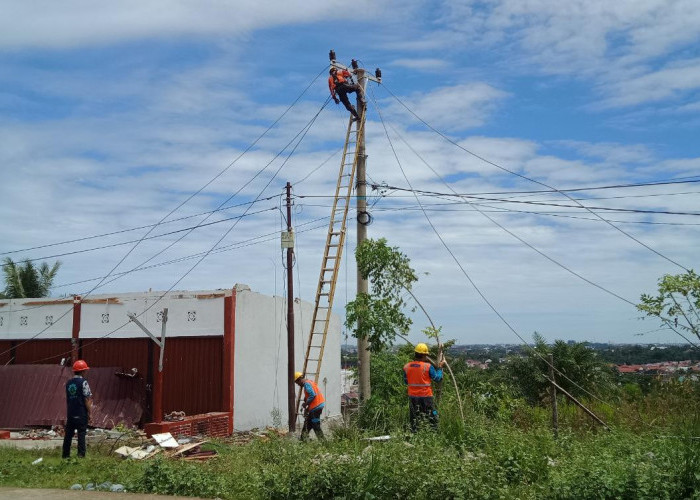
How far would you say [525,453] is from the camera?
8.25 meters

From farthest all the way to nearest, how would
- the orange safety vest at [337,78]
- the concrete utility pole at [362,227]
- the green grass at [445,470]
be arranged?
the orange safety vest at [337,78] → the concrete utility pole at [362,227] → the green grass at [445,470]

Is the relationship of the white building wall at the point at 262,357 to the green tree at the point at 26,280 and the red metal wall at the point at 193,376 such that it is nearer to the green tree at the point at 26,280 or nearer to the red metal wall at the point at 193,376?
the red metal wall at the point at 193,376

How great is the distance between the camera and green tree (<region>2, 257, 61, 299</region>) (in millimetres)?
30625

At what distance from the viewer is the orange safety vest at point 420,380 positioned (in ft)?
39.8

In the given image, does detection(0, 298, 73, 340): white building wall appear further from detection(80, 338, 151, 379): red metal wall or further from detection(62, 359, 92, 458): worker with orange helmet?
detection(62, 359, 92, 458): worker with orange helmet

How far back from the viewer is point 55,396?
63.7ft

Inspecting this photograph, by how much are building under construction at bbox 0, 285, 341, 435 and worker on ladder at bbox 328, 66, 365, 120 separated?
6.45 m

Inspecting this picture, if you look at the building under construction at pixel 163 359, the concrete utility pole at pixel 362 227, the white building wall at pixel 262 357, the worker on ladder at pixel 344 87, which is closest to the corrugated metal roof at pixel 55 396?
the building under construction at pixel 163 359

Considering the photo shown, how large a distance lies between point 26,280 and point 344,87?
2152 cm

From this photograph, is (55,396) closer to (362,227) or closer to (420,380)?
(362,227)

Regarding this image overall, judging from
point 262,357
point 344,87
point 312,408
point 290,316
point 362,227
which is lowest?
point 312,408

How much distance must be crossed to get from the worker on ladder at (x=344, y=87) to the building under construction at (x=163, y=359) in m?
6.45

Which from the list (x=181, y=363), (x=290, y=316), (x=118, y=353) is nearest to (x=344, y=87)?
(x=290, y=316)

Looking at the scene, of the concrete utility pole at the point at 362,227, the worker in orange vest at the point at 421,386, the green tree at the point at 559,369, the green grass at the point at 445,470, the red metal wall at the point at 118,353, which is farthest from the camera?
the red metal wall at the point at 118,353
